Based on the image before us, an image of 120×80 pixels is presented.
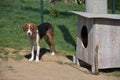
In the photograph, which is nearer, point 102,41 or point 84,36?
point 102,41

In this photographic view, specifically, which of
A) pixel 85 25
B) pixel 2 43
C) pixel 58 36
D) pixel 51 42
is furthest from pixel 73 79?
pixel 58 36

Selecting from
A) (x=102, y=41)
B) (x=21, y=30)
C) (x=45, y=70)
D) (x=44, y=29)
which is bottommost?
(x=45, y=70)

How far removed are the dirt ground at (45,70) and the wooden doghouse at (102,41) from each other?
33cm

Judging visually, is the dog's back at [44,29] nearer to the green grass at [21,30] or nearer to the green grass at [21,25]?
the green grass at [21,30]

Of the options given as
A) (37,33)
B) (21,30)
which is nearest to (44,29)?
(37,33)

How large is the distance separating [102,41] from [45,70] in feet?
4.85

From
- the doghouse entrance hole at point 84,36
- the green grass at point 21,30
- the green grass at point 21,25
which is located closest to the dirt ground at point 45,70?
the green grass at point 21,30

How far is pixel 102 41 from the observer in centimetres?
871

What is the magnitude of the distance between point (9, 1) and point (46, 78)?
44.2ft

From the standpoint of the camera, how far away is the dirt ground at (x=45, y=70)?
8180 mm

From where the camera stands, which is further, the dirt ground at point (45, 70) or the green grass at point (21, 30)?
the green grass at point (21, 30)

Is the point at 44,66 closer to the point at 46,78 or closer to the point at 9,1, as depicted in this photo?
the point at 46,78

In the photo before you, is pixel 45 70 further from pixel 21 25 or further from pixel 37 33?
pixel 21 25

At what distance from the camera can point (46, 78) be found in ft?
26.4
